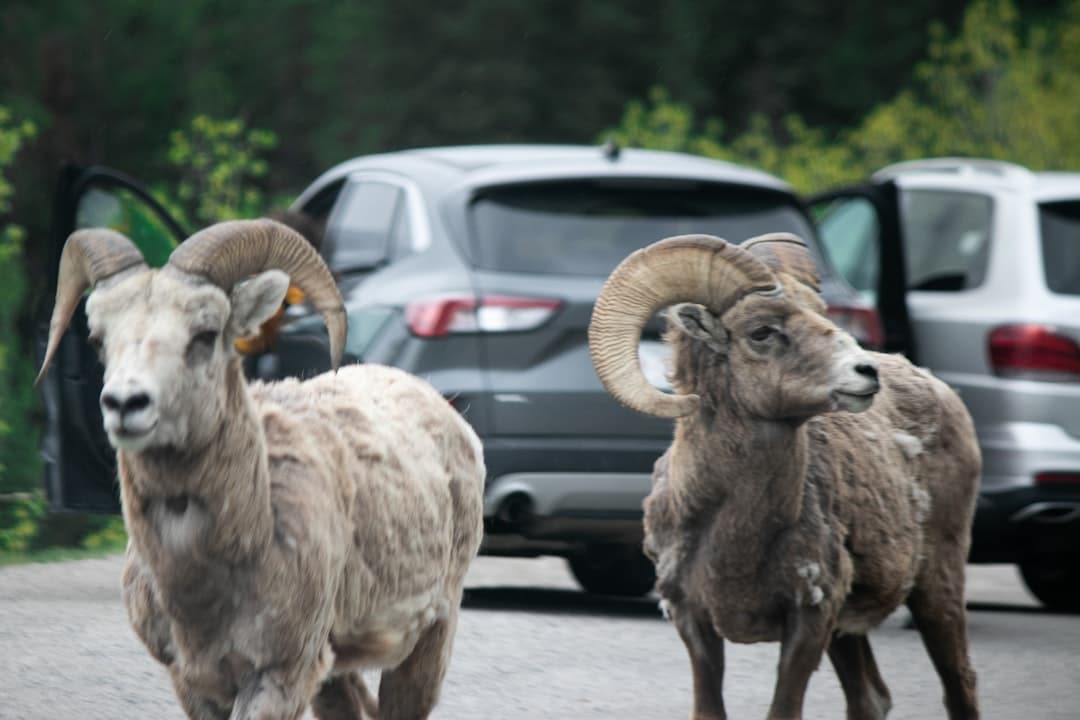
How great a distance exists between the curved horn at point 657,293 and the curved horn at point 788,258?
29cm

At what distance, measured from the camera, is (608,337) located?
681cm

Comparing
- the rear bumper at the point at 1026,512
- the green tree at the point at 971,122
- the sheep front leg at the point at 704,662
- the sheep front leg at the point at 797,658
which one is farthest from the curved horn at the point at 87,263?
the green tree at the point at 971,122

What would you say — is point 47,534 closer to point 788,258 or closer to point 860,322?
point 860,322

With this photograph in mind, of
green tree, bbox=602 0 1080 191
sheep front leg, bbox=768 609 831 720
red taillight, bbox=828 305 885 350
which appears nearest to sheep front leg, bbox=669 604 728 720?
sheep front leg, bbox=768 609 831 720

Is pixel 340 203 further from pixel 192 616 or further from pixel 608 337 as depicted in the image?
pixel 192 616

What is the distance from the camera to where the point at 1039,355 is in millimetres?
10062

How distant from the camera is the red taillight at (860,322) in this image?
9578mm

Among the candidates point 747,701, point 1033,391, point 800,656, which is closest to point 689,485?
point 800,656

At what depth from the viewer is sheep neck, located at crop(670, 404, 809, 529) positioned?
21.3 feet

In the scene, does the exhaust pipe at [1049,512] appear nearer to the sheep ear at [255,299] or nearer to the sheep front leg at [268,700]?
the sheep ear at [255,299]

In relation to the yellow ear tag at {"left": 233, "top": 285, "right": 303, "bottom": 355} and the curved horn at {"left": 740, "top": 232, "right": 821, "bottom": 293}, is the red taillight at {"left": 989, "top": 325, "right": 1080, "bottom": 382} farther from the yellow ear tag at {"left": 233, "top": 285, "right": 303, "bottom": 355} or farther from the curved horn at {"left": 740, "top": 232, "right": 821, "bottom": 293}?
the yellow ear tag at {"left": 233, "top": 285, "right": 303, "bottom": 355}

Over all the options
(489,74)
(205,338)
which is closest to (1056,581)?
(205,338)

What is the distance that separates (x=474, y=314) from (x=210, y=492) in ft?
12.0

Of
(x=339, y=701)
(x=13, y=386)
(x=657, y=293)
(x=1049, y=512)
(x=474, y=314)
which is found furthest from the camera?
(x=13, y=386)
